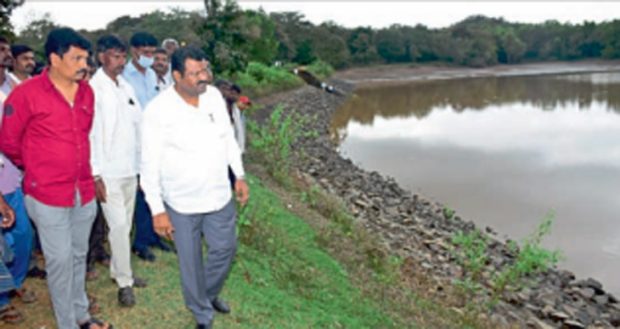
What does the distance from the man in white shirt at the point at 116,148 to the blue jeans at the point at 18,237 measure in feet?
1.51

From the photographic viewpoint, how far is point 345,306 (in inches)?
175

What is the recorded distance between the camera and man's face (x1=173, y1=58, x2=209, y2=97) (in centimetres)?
306

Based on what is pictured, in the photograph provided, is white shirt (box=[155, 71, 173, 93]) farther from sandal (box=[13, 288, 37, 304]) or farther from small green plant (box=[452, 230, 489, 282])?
small green plant (box=[452, 230, 489, 282])

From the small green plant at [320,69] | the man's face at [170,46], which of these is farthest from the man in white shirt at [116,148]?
the small green plant at [320,69]

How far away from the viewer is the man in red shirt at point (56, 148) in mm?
2783

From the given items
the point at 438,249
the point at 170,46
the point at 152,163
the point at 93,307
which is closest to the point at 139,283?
the point at 93,307

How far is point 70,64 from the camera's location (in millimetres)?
2848

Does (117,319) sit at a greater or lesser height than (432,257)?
greater

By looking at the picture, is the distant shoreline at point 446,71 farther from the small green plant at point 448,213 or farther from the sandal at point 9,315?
the sandal at point 9,315

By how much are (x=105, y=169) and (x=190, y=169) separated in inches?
28.6

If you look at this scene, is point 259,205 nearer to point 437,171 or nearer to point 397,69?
point 437,171

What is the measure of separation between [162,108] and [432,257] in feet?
18.7

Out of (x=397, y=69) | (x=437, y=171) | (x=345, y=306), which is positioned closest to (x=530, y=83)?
(x=397, y=69)

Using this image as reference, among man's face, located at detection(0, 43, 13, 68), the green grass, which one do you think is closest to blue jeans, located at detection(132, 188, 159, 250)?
the green grass
